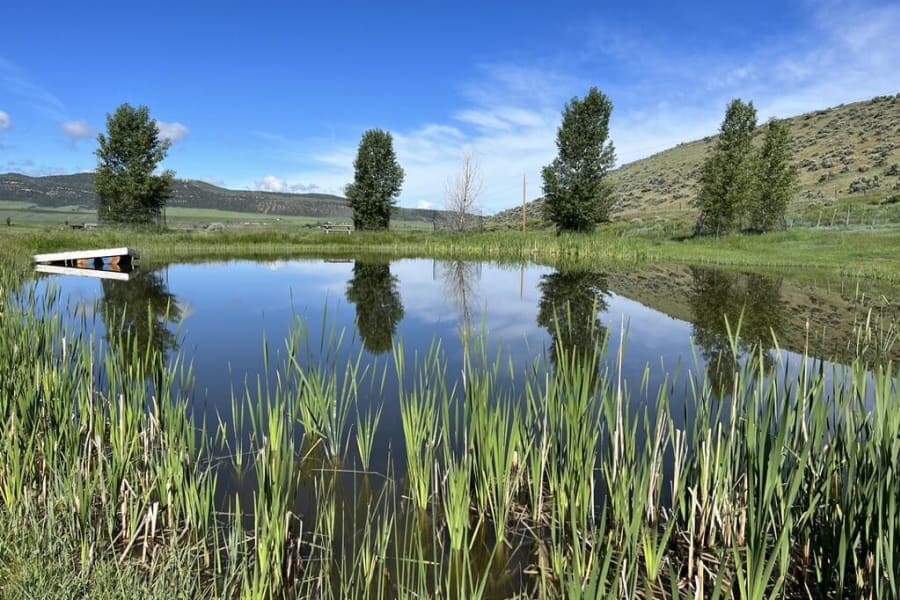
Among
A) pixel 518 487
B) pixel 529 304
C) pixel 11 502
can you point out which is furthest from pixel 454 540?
pixel 529 304

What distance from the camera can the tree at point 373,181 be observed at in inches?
1297

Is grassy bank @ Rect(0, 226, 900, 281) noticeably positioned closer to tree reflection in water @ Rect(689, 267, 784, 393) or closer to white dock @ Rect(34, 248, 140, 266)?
white dock @ Rect(34, 248, 140, 266)

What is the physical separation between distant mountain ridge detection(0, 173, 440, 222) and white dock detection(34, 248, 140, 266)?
9116 cm

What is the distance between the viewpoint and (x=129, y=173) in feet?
96.1

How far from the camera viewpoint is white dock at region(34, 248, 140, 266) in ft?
57.1

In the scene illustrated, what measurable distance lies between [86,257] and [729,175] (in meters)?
25.6

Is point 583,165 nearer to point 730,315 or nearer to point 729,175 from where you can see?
point 729,175

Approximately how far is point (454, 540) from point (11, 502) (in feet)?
6.29

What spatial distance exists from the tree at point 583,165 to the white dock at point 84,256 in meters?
19.4

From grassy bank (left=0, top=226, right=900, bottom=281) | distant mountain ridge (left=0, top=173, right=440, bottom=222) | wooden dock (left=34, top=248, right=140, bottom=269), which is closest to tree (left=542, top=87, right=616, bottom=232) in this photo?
grassy bank (left=0, top=226, right=900, bottom=281)

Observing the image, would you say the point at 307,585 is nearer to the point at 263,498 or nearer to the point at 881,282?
the point at 263,498

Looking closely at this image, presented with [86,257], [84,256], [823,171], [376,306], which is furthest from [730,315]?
[823,171]

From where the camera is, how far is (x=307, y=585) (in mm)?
2287

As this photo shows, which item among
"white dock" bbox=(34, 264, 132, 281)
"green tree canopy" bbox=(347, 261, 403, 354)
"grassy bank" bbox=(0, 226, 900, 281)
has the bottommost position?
"green tree canopy" bbox=(347, 261, 403, 354)
